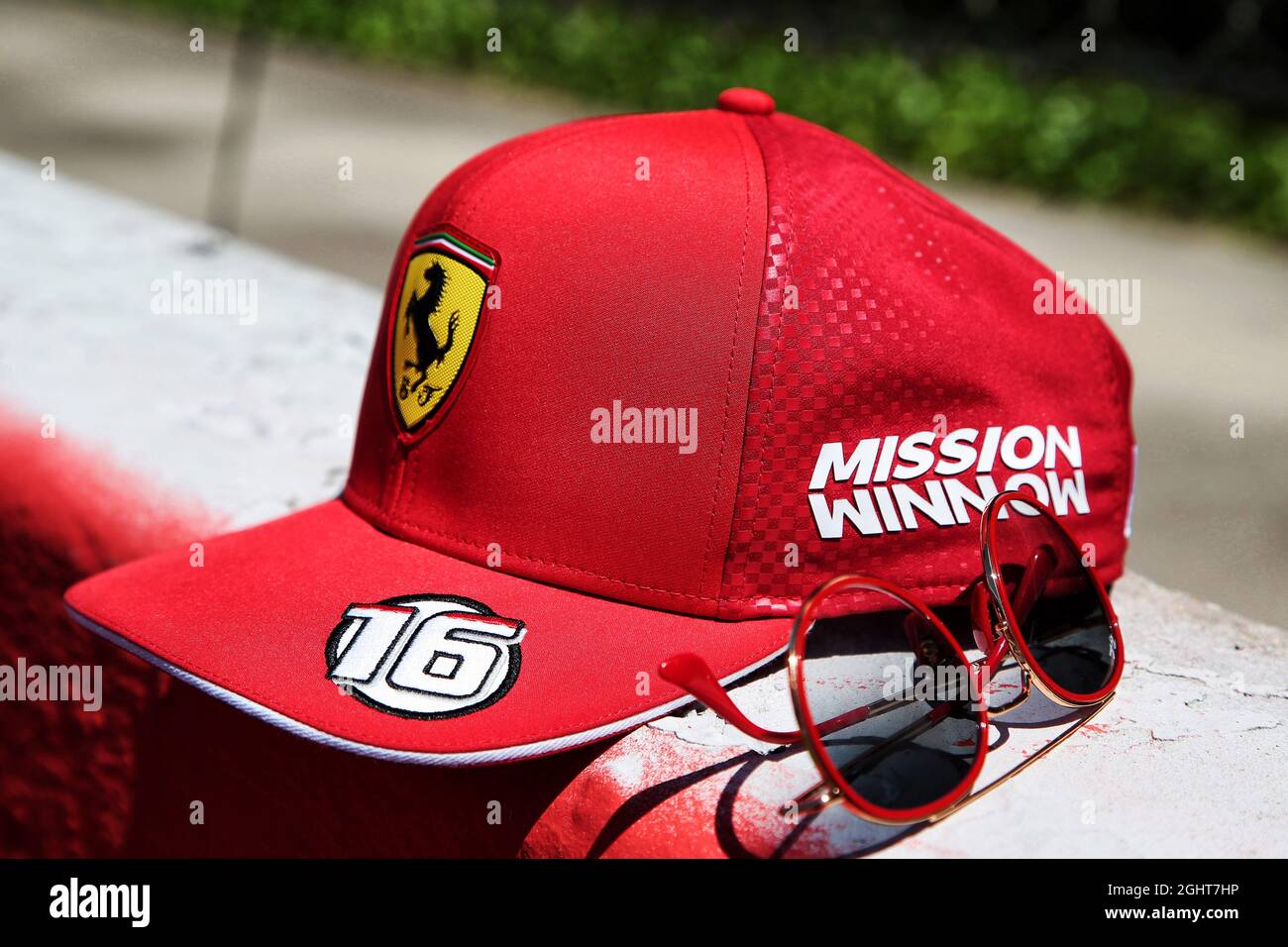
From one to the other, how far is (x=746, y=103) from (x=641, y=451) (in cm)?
48

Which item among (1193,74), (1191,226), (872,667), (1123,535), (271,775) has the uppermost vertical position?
(1193,74)

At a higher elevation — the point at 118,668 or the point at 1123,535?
the point at 1123,535

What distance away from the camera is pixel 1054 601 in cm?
128

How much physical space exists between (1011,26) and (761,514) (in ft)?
24.2

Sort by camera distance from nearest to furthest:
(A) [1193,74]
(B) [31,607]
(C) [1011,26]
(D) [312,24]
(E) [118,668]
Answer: (E) [118,668]
(B) [31,607]
(A) [1193,74]
(C) [1011,26]
(D) [312,24]

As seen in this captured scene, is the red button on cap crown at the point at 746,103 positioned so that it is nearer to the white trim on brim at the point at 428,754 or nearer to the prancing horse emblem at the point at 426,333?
the prancing horse emblem at the point at 426,333

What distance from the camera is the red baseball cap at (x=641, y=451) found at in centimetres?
118

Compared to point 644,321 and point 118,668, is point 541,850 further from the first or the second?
point 118,668

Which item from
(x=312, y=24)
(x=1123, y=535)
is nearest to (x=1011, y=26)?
(x=312, y=24)

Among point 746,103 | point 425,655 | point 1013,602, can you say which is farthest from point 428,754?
point 746,103

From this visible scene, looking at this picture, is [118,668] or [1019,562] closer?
[1019,562]

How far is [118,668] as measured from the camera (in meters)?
1.58

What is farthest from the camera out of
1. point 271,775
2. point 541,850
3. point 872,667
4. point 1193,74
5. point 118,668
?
point 1193,74

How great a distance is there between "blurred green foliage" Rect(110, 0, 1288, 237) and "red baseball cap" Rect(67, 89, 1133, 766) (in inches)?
205
